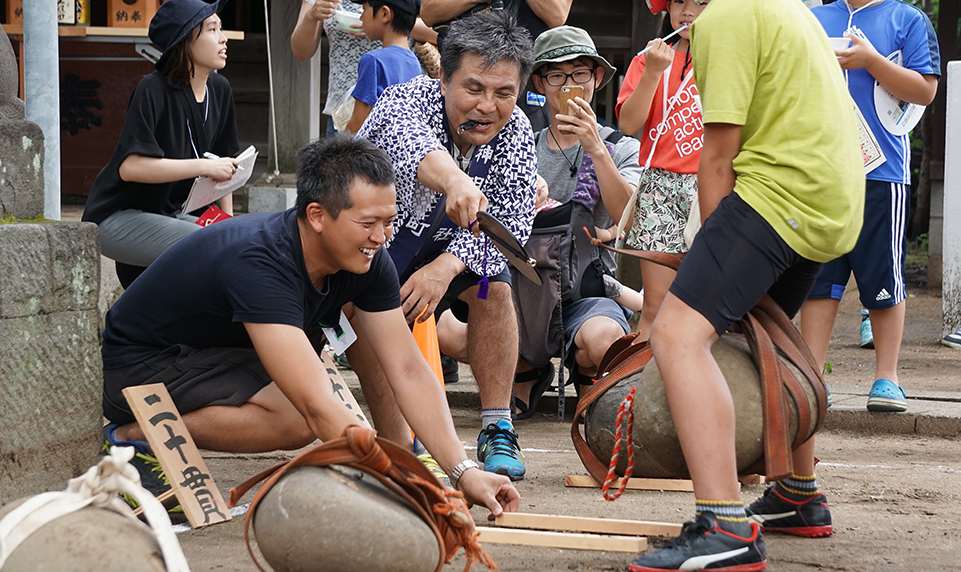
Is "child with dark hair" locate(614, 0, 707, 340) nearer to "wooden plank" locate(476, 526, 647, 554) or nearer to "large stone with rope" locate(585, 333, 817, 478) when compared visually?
"large stone with rope" locate(585, 333, 817, 478)

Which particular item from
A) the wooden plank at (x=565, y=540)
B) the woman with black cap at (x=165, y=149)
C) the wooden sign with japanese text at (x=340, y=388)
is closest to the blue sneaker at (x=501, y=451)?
the wooden sign with japanese text at (x=340, y=388)

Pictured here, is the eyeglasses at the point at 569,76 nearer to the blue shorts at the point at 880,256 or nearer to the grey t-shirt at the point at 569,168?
the grey t-shirt at the point at 569,168

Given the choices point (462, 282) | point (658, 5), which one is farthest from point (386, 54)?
point (462, 282)

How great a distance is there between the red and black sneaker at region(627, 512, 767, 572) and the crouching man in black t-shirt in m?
0.43

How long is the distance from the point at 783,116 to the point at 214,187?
2695mm

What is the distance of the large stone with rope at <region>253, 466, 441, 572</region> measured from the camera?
90.9 inches

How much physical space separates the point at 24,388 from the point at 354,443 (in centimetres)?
116

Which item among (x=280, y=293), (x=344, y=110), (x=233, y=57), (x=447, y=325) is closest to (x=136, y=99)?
(x=344, y=110)

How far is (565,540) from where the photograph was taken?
2.97 metres

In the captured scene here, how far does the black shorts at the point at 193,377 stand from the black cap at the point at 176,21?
180 cm

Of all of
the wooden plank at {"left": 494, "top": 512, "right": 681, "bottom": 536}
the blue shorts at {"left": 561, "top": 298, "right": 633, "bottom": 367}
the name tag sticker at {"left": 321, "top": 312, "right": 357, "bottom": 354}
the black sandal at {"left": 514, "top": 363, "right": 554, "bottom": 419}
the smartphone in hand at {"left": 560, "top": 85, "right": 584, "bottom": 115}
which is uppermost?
the smartphone in hand at {"left": 560, "top": 85, "right": 584, "bottom": 115}

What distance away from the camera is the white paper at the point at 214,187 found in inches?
182

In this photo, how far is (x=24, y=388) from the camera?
118 inches

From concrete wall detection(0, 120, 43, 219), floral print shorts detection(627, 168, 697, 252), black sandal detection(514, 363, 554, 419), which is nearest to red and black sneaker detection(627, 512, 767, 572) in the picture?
floral print shorts detection(627, 168, 697, 252)
